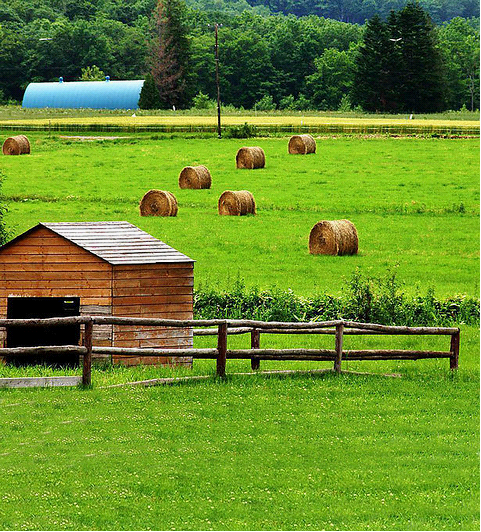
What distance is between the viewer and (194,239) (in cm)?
3550

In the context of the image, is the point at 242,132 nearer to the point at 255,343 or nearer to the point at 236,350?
the point at 255,343

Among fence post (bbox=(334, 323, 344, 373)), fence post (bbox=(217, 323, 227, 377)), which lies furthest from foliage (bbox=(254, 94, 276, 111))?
fence post (bbox=(217, 323, 227, 377))

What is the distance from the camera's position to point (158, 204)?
39.9m

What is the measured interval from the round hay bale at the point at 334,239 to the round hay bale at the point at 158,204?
8450 millimetres

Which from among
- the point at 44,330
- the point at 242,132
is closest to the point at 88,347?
the point at 44,330

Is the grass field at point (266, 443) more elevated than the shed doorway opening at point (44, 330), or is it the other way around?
the shed doorway opening at point (44, 330)

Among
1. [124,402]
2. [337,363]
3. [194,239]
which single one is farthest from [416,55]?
[124,402]

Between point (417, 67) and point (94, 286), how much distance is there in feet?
92.1

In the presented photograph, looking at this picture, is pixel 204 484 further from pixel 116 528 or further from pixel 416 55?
pixel 416 55

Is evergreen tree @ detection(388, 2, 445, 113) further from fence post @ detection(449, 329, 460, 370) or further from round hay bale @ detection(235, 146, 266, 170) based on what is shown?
fence post @ detection(449, 329, 460, 370)

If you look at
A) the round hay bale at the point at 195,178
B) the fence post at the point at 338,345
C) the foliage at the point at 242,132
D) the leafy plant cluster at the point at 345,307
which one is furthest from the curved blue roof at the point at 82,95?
the fence post at the point at 338,345

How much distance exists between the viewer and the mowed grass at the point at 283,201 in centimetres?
3147

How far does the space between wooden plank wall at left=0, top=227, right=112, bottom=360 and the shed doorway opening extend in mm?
181

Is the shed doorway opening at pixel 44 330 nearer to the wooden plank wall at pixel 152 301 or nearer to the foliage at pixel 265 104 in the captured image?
the wooden plank wall at pixel 152 301
